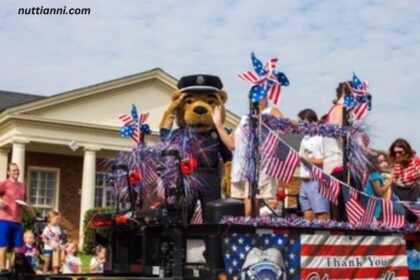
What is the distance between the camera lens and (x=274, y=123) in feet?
17.7

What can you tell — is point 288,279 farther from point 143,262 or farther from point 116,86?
point 116,86

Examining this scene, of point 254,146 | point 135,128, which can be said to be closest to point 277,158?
point 254,146

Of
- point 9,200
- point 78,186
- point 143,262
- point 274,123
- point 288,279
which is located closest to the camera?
point 288,279

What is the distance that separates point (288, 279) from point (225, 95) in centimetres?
235

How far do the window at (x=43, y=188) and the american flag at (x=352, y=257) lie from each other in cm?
2149

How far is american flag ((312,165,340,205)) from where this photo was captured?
17.6 ft

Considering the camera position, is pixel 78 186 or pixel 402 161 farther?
pixel 78 186

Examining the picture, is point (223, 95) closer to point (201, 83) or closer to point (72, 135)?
point (201, 83)

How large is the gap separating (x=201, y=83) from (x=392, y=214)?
2.25 metres

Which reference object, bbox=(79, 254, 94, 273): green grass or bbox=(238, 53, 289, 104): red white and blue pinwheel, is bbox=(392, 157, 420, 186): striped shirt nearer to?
bbox=(238, 53, 289, 104): red white and blue pinwheel

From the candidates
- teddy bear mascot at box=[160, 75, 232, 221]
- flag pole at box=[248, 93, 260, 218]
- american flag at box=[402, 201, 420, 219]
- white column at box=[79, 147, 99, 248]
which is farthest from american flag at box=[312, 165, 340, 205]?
white column at box=[79, 147, 99, 248]

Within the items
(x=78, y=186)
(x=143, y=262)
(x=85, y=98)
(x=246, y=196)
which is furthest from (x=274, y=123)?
(x=78, y=186)

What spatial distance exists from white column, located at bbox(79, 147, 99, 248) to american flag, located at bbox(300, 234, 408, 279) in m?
19.6

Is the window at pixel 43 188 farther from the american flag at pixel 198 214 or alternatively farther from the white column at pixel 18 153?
the american flag at pixel 198 214
